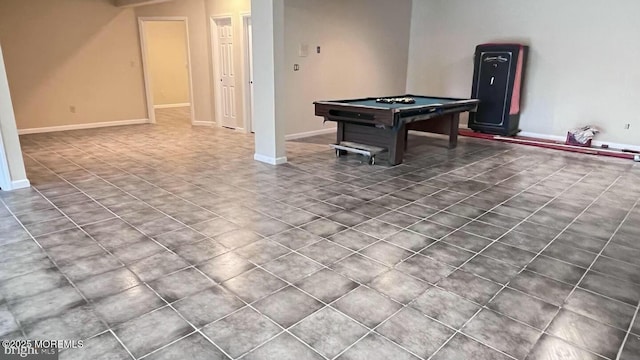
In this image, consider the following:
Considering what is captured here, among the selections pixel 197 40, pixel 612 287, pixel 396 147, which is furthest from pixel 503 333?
pixel 197 40

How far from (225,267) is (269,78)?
3.15 m

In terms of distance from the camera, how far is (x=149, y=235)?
330 centimetres

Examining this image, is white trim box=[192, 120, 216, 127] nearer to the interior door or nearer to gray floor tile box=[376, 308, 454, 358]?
the interior door

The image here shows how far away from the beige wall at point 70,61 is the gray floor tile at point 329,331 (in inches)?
299

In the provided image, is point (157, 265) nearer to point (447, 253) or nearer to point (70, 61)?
point (447, 253)

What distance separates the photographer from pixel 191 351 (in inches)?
79.0

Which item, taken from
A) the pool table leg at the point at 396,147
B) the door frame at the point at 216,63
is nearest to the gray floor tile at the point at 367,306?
the pool table leg at the point at 396,147

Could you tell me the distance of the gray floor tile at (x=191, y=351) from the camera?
1.96 meters

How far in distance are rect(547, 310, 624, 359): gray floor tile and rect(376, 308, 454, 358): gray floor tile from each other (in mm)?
596

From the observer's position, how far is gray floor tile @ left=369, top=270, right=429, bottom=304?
2492 mm

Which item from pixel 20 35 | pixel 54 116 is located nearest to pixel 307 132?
pixel 54 116

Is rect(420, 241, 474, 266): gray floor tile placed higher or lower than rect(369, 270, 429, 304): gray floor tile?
higher

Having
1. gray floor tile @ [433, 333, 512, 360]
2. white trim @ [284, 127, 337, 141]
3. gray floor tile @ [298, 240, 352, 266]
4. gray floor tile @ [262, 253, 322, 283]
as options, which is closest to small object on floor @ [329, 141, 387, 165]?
white trim @ [284, 127, 337, 141]

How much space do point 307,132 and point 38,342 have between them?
575 cm
